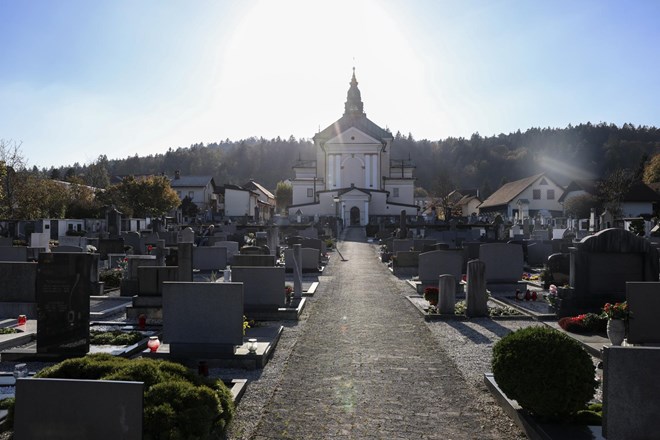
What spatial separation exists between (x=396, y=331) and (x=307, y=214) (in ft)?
190

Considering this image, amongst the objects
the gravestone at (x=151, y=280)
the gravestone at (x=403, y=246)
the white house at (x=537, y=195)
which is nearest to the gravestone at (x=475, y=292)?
the gravestone at (x=151, y=280)

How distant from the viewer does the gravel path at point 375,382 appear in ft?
20.1

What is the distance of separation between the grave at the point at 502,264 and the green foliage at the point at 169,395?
13014 millimetres

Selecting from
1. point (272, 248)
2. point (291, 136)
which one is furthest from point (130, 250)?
point (291, 136)

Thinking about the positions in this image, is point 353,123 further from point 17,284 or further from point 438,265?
point 17,284

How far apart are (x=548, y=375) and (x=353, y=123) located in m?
75.1

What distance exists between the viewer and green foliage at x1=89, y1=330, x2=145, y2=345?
32.9ft

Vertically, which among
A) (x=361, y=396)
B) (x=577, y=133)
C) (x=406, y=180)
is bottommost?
(x=361, y=396)

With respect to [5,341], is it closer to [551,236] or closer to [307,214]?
[551,236]

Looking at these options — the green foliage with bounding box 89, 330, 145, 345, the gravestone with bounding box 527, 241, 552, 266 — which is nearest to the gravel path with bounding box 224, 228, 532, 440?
the green foliage with bounding box 89, 330, 145, 345

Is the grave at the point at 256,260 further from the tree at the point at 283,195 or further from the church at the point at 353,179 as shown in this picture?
the tree at the point at 283,195

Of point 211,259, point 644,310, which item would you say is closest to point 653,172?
point 211,259

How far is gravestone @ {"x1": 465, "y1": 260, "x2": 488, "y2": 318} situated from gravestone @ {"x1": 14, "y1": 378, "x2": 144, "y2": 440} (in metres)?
9.67

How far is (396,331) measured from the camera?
37.9ft
